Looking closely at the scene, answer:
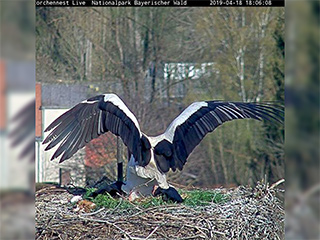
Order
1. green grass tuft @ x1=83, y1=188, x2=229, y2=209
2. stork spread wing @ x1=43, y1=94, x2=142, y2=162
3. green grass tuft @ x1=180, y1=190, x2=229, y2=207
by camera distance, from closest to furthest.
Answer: green grass tuft @ x1=83, y1=188, x2=229, y2=209 < green grass tuft @ x1=180, y1=190, x2=229, y2=207 < stork spread wing @ x1=43, y1=94, x2=142, y2=162

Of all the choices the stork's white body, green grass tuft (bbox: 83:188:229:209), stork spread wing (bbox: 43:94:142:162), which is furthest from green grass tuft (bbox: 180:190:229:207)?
stork spread wing (bbox: 43:94:142:162)

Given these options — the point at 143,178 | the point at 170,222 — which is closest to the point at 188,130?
the point at 143,178

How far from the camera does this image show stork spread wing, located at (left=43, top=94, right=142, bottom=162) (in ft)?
15.0

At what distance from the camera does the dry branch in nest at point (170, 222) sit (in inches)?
152

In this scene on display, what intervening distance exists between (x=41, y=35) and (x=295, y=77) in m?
9.50

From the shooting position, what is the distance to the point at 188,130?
15.5 ft

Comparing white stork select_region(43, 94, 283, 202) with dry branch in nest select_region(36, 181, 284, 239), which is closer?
dry branch in nest select_region(36, 181, 284, 239)

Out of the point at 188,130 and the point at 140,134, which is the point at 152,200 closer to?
the point at 140,134

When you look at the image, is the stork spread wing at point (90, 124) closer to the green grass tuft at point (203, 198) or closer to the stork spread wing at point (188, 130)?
the stork spread wing at point (188, 130)

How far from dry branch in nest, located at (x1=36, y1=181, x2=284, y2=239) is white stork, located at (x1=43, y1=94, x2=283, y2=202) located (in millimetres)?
449

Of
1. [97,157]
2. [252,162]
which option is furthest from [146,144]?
[252,162]

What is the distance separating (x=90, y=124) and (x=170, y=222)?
1217 millimetres

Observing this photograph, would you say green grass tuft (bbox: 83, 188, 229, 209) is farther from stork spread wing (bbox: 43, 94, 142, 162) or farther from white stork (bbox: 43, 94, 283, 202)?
stork spread wing (bbox: 43, 94, 142, 162)

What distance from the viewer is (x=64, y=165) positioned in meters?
8.81
